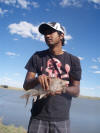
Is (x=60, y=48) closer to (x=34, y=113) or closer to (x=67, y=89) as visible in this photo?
(x=67, y=89)

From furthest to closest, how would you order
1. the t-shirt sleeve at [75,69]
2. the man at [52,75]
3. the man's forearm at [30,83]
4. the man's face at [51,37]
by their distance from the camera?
the man's face at [51,37], the t-shirt sleeve at [75,69], the man at [52,75], the man's forearm at [30,83]

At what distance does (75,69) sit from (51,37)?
2.24ft

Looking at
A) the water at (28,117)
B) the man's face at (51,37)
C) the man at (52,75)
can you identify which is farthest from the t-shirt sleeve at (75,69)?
the water at (28,117)

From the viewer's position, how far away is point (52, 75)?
4094 mm

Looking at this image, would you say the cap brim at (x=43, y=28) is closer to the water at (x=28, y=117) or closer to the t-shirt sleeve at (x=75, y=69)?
the t-shirt sleeve at (x=75, y=69)

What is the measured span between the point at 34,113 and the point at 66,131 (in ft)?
1.90

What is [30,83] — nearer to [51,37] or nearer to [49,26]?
[51,37]

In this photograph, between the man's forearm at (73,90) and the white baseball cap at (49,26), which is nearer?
the man's forearm at (73,90)

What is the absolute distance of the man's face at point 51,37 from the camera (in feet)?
14.0

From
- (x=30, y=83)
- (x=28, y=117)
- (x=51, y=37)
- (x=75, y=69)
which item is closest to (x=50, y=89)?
(x=30, y=83)

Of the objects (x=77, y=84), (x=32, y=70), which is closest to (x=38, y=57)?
(x=32, y=70)

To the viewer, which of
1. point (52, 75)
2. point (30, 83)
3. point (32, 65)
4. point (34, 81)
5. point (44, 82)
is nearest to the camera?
point (44, 82)

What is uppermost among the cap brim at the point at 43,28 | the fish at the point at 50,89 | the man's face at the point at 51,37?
the cap brim at the point at 43,28

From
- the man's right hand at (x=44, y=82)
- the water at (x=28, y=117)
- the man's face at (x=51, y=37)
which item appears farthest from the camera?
the water at (x=28, y=117)
